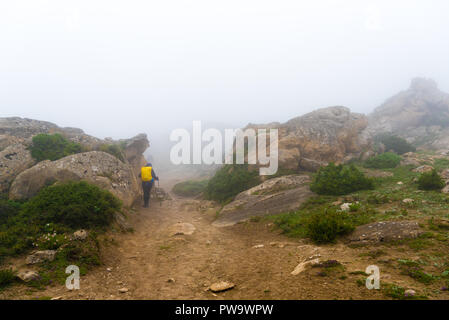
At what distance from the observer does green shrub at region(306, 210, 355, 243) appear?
23.3 feet

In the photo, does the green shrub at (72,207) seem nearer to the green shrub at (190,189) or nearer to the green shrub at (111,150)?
the green shrub at (111,150)

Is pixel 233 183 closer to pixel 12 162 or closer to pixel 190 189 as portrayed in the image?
pixel 190 189

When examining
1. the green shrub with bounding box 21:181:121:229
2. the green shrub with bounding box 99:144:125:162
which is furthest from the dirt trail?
the green shrub with bounding box 99:144:125:162

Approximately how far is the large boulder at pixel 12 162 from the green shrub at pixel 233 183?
11.9 m

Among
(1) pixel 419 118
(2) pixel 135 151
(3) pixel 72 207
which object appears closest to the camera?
(3) pixel 72 207

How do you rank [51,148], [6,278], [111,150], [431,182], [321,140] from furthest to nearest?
[321,140] → [111,150] → [51,148] → [431,182] → [6,278]

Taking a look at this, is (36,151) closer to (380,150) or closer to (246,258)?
(246,258)

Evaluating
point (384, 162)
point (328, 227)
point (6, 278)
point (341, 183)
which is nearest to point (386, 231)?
point (328, 227)

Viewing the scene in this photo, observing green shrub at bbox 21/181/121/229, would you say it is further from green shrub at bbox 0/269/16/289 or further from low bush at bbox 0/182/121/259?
green shrub at bbox 0/269/16/289

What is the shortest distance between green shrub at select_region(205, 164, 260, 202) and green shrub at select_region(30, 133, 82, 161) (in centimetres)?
1014

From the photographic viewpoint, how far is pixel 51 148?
13609 mm

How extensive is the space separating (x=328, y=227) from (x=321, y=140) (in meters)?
14.0

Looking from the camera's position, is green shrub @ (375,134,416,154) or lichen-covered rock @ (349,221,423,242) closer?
lichen-covered rock @ (349,221,423,242)

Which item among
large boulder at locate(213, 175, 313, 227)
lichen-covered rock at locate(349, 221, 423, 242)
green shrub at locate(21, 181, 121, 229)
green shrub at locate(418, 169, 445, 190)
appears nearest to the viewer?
lichen-covered rock at locate(349, 221, 423, 242)
